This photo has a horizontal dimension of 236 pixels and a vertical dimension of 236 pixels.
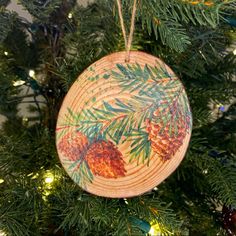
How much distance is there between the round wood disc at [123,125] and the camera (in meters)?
0.38

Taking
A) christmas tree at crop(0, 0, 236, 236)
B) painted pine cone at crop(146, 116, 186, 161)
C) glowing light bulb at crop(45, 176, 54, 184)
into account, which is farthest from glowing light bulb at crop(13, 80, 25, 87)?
Answer: painted pine cone at crop(146, 116, 186, 161)

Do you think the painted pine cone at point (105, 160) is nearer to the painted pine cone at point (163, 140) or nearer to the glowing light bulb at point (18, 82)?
the painted pine cone at point (163, 140)

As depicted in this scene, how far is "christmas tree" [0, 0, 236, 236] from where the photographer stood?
452 millimetres

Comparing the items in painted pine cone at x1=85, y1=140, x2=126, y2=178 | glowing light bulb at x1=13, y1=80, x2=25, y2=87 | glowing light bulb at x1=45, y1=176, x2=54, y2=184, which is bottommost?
glowing light bulb at x1=45, y1=176, x2=54, y2=184

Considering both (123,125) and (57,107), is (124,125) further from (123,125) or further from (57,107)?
(57,107)

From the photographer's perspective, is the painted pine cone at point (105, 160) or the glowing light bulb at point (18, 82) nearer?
the painted pine cone at point (105, 160)

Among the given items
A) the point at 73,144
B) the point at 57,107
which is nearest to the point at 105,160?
the point at 73,144

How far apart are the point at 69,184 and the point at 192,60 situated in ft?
0.77

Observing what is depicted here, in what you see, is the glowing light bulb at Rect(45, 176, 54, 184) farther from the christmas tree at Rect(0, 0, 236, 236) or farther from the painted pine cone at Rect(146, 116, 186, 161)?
the painted pine cone at Rect(146, 116, 186, 161)

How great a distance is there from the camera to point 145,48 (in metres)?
0.51

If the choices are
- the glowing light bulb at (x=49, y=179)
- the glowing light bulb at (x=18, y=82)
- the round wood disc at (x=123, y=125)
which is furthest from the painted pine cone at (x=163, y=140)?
the glowing light bulb at (x=18, y=82)

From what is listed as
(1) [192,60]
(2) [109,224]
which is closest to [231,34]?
(1) [192,60]

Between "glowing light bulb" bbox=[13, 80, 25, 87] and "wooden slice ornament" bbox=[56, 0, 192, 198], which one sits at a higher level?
"wooden slice ornament" bbox=[56, 0, 192, 198]

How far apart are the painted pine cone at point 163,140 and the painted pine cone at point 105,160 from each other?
1.6 inches
